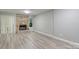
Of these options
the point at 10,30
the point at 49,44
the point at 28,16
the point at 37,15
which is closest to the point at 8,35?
the point at 10,30

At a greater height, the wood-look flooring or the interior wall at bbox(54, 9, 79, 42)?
the interior wall at bbox(54, 9, 79, 42)

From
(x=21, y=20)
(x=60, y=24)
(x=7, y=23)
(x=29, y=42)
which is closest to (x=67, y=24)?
(x=60, y=24)

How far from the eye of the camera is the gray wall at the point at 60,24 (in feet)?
9.14

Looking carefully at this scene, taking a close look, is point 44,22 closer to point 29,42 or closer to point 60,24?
point 60,24

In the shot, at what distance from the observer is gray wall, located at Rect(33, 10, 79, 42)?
2.79 metres

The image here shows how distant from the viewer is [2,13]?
2.70 meters

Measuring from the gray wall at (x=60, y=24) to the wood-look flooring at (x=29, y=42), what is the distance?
8.0 inches

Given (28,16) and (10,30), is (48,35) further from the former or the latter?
(10,30)

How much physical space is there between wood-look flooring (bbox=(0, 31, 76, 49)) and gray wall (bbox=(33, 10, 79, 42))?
20cm

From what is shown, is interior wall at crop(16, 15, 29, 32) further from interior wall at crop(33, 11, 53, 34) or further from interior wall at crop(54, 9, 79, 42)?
interior wall at crop(54, 9, 79, 42)

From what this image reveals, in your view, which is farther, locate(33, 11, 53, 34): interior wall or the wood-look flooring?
locate(33, 11, 53, 34): interior wall

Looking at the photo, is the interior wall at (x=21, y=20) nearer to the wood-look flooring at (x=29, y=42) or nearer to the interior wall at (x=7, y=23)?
the interior wall at (x=7, y=23)

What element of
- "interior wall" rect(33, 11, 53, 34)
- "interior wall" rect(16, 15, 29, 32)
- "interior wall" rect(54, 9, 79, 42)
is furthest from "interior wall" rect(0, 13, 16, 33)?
"interior wall" rect(54, 9, 79, 42)

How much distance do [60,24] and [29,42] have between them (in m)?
1.01
